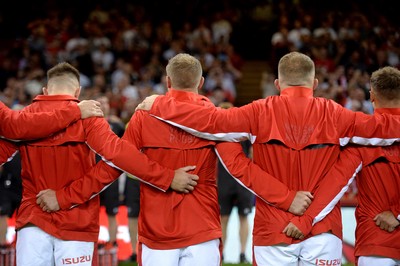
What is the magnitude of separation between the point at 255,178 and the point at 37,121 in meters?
1.60

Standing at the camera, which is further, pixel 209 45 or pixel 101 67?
pixel 209 45

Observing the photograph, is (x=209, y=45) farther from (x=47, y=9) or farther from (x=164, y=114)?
(x=164, y=114)

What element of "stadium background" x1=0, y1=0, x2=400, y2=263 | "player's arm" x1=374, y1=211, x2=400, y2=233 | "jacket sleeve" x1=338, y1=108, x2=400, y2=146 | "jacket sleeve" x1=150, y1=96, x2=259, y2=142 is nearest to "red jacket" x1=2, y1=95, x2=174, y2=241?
"jacket sleeve" x1=150, y1=96, x2=259, y2=142

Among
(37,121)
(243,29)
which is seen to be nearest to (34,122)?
(37,121)

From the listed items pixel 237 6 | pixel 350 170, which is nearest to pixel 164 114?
pixel 350 170

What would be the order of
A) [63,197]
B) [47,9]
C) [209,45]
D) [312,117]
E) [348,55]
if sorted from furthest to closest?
[47,9] < [209,45] < [348,55] < [63,197] < [312,117]

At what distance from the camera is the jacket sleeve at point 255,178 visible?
4.88 metres

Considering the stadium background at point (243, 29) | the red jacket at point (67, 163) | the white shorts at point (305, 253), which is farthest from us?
the stadium background at point (243, 29)

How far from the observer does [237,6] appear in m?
18.3

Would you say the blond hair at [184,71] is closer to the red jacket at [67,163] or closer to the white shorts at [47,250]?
the red jacket at [67,163]

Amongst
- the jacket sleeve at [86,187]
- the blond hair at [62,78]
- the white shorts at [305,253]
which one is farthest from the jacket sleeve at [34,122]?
the white shorts at [305,253]

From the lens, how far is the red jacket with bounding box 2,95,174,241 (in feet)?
17.0

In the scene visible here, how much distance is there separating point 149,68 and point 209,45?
1.81 meters

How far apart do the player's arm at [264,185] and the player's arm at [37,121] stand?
1058 millimetres
